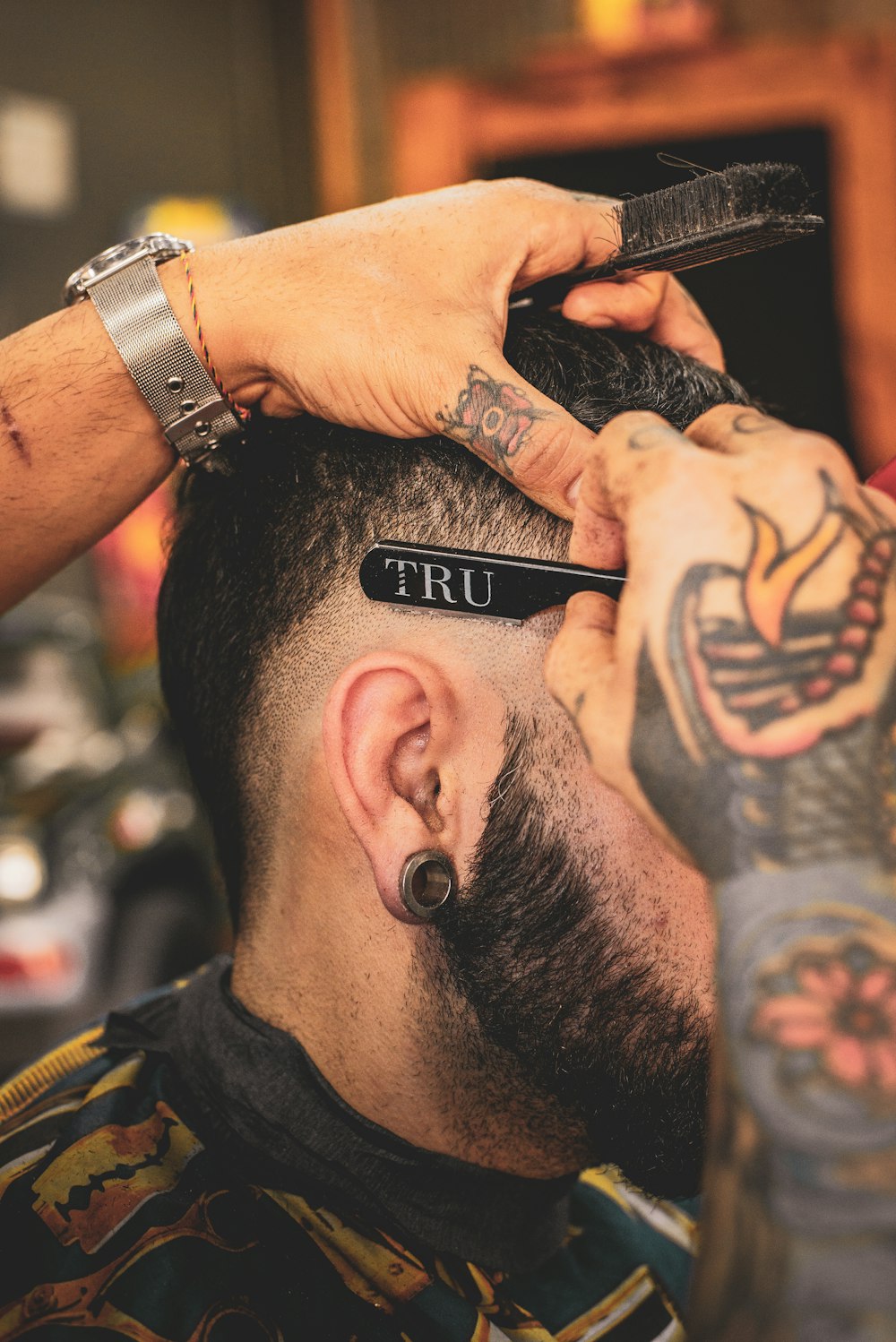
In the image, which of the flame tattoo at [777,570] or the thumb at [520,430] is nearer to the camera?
the flame tattoo at [777,570]

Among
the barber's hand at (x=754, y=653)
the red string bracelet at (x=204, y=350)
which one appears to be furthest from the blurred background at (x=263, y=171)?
the barber's hand at (x=754, y=653)

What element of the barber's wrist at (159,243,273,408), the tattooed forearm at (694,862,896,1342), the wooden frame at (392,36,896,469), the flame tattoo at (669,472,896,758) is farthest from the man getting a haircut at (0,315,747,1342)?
the wooden frame at (392,36,896,469)

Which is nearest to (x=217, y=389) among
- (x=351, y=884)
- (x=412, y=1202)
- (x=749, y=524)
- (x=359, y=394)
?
(x=359, y=394)

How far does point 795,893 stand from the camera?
76 centimetres

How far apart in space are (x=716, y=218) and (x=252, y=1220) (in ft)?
3.59

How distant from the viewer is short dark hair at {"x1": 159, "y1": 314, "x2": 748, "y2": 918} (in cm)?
123

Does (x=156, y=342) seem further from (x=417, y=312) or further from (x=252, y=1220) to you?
(x=252, y=1220)

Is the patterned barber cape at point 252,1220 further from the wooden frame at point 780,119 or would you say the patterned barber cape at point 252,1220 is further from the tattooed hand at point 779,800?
the wooden frame at point 780,119

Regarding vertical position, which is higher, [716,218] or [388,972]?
[716,218]

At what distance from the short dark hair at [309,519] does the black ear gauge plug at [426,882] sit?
0.78 ft

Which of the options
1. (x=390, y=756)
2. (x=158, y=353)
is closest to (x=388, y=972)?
(x=390, y=756)

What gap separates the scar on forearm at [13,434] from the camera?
129cm

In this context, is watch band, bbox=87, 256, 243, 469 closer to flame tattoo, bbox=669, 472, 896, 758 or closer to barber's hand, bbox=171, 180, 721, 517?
barber's hand, bbox=171, 180, 721, 517

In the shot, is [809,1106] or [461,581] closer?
[809,1106]
